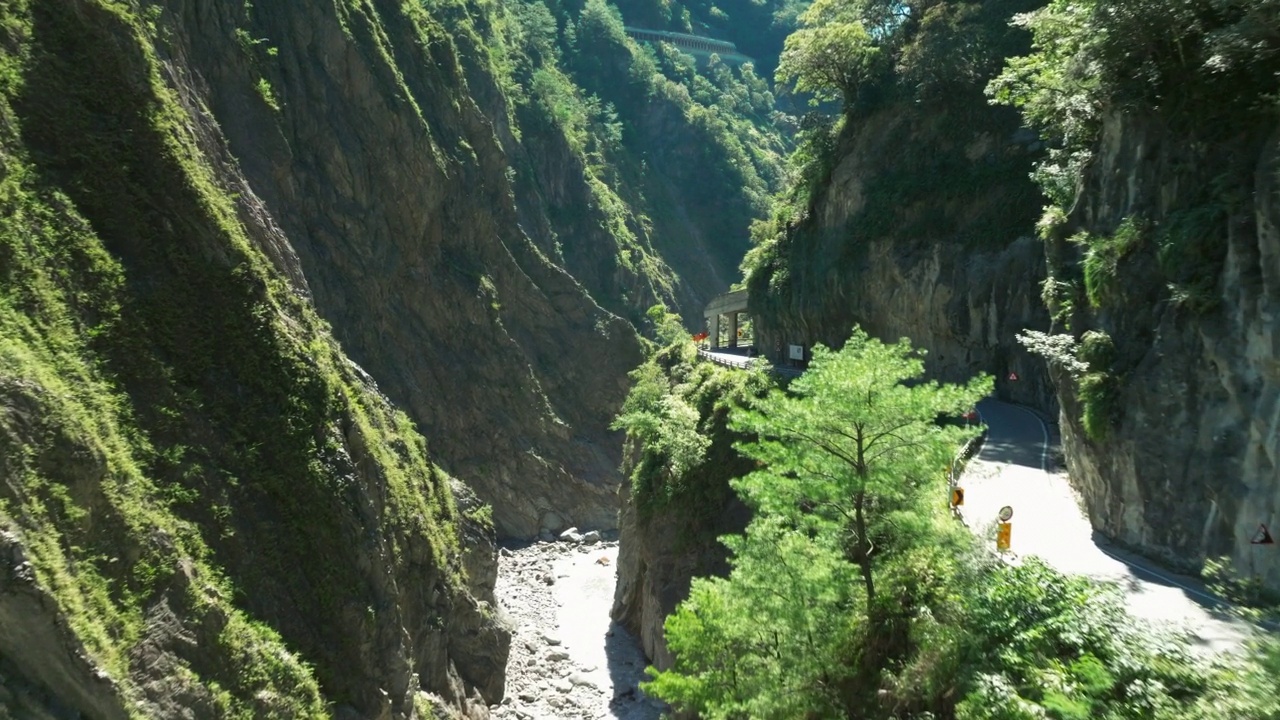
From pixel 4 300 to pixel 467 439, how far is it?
33667 mm

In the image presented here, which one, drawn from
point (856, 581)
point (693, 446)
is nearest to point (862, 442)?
point (856, 581)

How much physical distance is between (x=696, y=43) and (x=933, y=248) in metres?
98.1

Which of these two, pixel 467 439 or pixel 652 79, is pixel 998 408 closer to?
pixel 467 439

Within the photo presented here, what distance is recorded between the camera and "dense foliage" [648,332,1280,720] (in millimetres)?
12820

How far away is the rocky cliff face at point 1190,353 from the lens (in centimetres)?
1402

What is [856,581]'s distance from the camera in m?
15.5

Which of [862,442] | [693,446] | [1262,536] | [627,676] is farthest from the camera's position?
[627,676]

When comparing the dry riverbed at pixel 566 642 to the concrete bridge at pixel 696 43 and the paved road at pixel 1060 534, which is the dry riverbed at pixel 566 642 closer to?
the paved road at pixel 1060 534

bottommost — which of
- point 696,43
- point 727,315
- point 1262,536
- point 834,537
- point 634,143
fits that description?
point 834,537

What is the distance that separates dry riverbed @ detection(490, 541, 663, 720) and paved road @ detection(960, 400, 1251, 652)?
13.5 metres

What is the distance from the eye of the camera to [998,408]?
1280 inches

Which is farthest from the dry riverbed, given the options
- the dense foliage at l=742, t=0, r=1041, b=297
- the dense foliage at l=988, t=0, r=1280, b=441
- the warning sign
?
the warning sign

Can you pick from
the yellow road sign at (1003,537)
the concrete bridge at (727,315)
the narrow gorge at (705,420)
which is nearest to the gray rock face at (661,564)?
the narrow gorge at (705,420)

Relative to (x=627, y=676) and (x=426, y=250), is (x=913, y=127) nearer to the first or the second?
(x=426, y=250)
